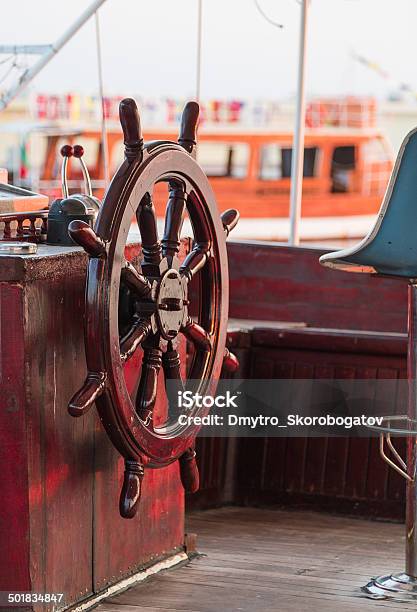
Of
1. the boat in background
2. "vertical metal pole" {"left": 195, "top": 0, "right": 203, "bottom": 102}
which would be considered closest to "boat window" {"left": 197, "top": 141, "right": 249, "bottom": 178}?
the boat in background

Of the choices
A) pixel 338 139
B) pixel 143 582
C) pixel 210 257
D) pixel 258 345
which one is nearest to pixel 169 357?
pixel 210 257

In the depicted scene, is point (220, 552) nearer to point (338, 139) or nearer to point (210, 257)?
point (210, 257)

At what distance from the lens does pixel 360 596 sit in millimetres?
2453

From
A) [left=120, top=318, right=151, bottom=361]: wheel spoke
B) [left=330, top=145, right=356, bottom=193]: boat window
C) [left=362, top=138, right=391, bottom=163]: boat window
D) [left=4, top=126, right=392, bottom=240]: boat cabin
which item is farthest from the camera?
[left=330, top=145, right=356, bottom=193]: boat window

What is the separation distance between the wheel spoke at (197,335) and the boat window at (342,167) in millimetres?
13695

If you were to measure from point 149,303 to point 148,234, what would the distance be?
0.14 metres

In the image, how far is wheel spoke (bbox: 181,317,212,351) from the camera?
2.42 m

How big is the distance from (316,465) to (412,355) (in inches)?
46.0

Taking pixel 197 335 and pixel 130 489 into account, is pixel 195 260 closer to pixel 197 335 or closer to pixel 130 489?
pixel 197 335

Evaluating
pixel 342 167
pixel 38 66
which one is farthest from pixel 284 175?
pixel 38 66

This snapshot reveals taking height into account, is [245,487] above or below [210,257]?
below

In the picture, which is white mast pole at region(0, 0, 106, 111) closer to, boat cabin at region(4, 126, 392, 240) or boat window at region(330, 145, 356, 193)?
boat cabin at region(4, 126, 392, 240)

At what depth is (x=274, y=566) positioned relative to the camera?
108 inches

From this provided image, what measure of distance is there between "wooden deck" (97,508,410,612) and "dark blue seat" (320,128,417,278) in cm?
68
